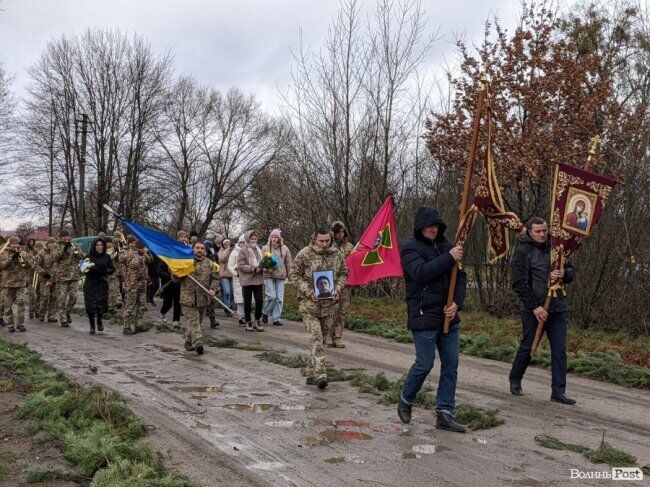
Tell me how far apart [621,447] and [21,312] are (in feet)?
44.8

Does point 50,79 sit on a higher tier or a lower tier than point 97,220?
higher

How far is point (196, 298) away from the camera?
11320 mm

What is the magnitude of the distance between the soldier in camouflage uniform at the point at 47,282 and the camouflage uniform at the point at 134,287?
2.37 metres

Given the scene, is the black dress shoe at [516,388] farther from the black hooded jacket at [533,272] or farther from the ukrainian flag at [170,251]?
the ukrainian flag at [170,251]

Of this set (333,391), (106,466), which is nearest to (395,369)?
(333,391)

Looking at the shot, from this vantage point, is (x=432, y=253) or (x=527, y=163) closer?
(x=432, y=253)

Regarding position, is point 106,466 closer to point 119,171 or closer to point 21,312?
point 21,312


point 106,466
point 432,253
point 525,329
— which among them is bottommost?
point 106,466

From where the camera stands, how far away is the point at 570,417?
7281mm

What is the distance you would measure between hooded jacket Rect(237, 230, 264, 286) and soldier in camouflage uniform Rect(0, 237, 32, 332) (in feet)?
17.6

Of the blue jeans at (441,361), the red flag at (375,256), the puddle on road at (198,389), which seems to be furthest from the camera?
the red flag at (375,256)

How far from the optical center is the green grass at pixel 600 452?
5.60 metres

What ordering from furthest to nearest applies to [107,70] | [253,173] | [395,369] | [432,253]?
[253,173] < [107,70] < [395,369] < [432,253]

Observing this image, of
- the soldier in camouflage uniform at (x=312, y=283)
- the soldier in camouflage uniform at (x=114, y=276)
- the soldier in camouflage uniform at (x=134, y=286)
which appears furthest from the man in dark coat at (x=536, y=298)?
the soldier in camouflage uniform at (x=114, y=276)
